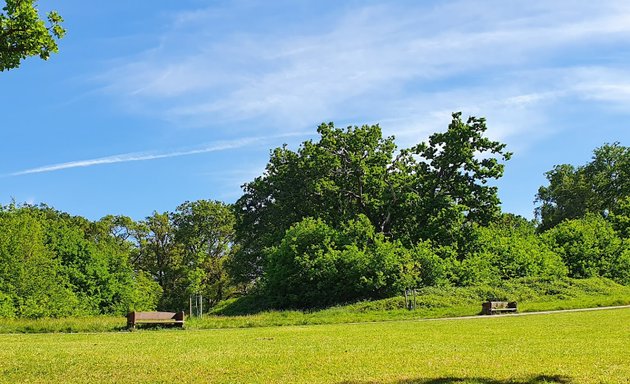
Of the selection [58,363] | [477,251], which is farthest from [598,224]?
[58,363]

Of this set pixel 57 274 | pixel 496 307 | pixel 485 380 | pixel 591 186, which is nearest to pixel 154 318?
pixel 496 307

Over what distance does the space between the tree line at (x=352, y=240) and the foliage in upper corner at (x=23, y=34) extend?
100 feet

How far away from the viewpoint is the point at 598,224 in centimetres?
5262

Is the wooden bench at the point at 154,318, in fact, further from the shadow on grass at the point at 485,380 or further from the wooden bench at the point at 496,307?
the shadow on grass at the point at 485,380

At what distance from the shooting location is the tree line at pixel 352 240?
4197 cm

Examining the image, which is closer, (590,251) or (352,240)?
(352,240)

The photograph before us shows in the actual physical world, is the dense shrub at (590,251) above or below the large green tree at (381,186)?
below

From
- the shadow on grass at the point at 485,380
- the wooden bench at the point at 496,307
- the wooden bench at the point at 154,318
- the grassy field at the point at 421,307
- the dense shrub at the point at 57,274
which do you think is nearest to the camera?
the shadow on grass at the point at 485,380

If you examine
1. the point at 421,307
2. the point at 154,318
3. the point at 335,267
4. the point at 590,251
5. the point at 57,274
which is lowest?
the point at 421,307

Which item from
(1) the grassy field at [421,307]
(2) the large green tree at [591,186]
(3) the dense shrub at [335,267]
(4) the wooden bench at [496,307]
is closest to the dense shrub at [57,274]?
(1) the grassy field at [421,307]

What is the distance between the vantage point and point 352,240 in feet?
146

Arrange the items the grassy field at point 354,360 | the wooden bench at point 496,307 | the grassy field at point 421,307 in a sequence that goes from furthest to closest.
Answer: the wooden bench at point 496,307 → the grassy field at point 421,307 → the grassy field at point 354,360

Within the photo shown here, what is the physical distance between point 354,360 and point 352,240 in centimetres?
3342

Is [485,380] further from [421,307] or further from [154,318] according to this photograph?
[421,307]
